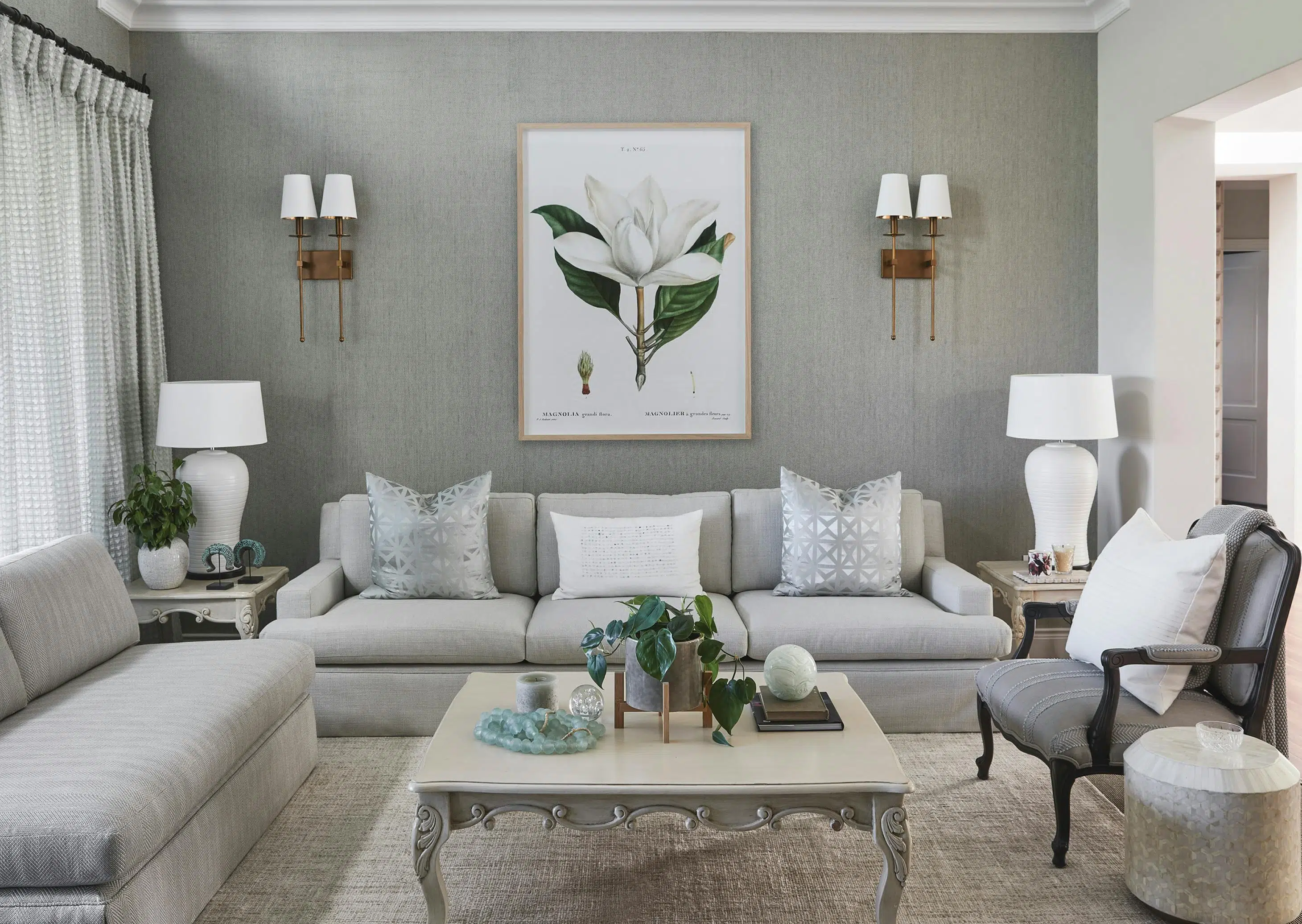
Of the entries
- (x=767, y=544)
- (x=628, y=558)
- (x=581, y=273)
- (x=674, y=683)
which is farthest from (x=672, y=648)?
(x=581, y=273)

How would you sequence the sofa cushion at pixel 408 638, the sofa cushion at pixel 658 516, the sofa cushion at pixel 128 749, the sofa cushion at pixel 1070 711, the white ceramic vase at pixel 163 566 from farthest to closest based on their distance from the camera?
the sofa cushion at pixel 658 516, the white ceramic vase at pixel 163 566, the sofa cushion at pixel 408 638, the sofa cushion at pixel 1070 711, the sofa cushion at pixel 128 749

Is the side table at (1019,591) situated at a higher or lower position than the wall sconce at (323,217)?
lower

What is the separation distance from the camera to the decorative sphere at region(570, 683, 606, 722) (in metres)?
2.55

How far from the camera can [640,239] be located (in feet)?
14.6

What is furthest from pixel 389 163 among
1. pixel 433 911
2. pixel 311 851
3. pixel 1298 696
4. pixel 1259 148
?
pixel 1259 148

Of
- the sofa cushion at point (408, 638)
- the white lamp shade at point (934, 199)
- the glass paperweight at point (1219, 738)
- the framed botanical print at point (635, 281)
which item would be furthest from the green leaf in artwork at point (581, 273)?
the glass paperweight at point (1219, 738)

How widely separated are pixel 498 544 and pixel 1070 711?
2304 mm

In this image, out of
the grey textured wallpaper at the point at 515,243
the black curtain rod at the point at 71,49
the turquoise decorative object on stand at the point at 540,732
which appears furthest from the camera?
the grey textured wallpaper at the point at 515,243

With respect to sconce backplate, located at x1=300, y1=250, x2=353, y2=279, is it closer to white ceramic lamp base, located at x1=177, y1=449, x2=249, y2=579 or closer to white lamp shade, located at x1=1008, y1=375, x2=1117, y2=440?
white ceramic lamp base, located at x1=177, y1=449, x2=249, y2=579

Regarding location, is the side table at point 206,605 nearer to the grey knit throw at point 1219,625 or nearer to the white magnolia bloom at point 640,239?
the white magnolia bloom at point 640,239

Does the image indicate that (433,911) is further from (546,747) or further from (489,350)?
(489,350)

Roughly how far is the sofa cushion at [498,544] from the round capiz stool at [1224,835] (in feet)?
8.11

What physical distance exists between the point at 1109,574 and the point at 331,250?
3.35 m

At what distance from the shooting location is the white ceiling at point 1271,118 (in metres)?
4.75
